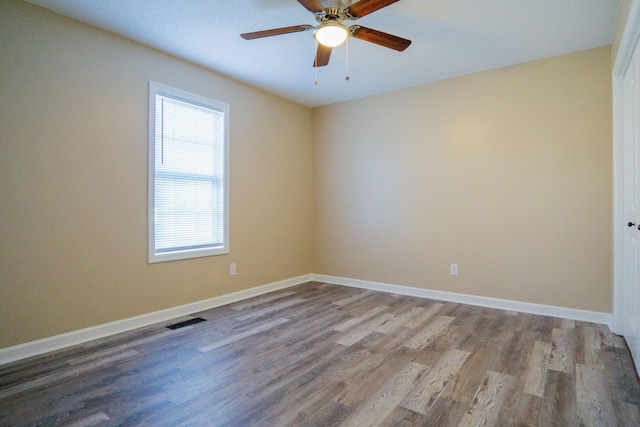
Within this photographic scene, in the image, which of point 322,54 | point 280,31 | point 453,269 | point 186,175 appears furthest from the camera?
point 453,269

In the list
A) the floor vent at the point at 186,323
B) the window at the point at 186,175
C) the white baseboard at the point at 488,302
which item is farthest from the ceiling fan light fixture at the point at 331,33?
the white baseboard at the point at 488,302

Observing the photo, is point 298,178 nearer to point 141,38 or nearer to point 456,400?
point 141,38

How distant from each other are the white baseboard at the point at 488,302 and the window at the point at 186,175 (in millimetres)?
1862

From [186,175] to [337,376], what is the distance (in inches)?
94.2

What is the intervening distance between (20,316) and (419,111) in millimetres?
4128

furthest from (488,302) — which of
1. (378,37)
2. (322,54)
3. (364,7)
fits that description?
(364,7)

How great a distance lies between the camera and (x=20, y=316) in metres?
2.35

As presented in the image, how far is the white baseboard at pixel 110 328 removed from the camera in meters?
2.34

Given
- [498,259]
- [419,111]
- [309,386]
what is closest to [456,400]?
[309,386]

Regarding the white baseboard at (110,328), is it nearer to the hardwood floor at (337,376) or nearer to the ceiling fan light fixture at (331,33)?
the hardwood floor at (337,376)

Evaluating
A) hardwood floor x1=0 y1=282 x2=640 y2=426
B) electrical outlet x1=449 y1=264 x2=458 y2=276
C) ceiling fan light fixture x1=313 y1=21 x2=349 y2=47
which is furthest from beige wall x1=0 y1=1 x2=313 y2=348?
electrical outlet x1=449 y1=264 x2=458 y2=276

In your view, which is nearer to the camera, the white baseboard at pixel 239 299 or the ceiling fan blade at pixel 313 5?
the ceiling fan blade at pixel 313 5

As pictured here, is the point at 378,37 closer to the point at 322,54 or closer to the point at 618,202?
the point at 322,54

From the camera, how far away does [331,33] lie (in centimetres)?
222
